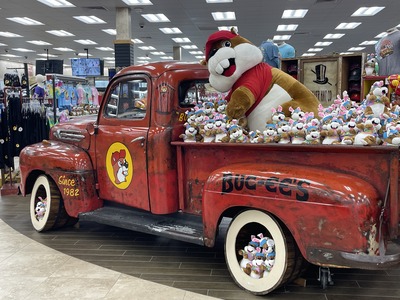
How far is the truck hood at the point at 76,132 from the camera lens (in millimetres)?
4500

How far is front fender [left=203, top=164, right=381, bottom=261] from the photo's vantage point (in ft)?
8.58

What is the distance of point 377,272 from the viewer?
354 centimetres

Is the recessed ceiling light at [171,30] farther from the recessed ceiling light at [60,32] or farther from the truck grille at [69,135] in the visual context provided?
the truck grille at [69,135]

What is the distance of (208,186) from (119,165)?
121cm

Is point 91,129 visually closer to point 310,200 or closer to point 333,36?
point 310,200

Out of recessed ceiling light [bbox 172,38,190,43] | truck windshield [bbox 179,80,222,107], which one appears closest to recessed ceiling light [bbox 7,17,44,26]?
recessed ceiling light [bbox 172,38,190,43]

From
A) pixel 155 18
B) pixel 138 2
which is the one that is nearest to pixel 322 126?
pixel 138 2

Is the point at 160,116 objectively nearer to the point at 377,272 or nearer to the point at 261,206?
the point at 261,206

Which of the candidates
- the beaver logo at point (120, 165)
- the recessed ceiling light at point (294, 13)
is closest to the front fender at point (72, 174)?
the beaver logo at point (120, 165)

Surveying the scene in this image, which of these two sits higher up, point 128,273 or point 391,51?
point 391,51

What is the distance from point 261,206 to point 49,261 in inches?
85.5

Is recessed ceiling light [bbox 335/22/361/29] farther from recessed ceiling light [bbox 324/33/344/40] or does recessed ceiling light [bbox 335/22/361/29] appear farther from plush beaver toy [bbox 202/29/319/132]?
plush beaver toy [bbox 202/29/319/132]

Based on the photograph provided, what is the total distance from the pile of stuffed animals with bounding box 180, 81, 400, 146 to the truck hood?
1.27m

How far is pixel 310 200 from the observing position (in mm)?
2746
